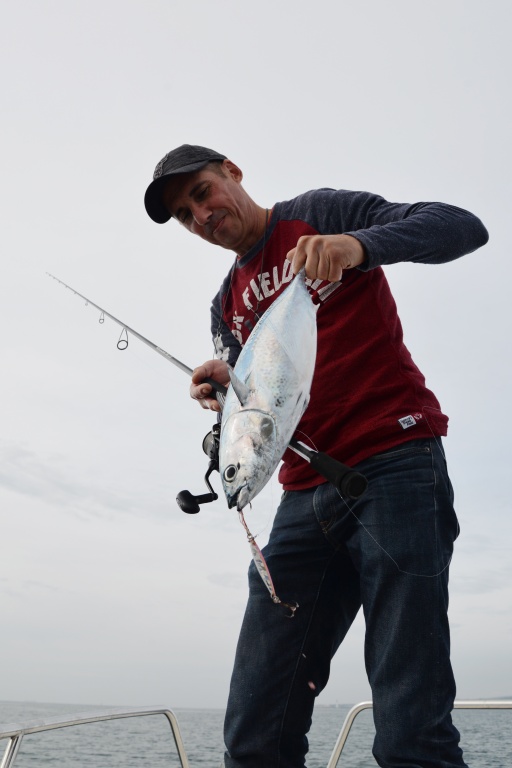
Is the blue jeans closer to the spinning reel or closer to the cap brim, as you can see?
the spinning reel

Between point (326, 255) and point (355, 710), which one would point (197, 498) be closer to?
point (326, 255)

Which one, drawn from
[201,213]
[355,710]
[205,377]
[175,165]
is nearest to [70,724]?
[355,710]

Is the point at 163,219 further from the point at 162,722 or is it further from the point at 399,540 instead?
the point at 162,722

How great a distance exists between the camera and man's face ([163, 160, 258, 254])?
251 cm

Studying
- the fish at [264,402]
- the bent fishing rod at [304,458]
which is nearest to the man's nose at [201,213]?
the bent fishing rod at [304,458]

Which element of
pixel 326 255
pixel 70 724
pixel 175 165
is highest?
pixel 175 165

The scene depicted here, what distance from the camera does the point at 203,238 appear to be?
269 centimetres

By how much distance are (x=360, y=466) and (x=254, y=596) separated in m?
0.65

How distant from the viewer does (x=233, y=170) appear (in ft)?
8.86

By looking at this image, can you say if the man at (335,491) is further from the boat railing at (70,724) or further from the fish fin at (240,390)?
the boat railing at (70,724)

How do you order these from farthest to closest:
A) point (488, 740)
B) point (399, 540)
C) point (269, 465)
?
point (488, 740) < point (399, 540) < point (269, 465)

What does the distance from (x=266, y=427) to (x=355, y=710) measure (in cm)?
232

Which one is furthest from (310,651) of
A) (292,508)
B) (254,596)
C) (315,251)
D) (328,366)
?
(315,251)

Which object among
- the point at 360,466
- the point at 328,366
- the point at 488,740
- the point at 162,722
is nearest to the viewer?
the point at 360,466
